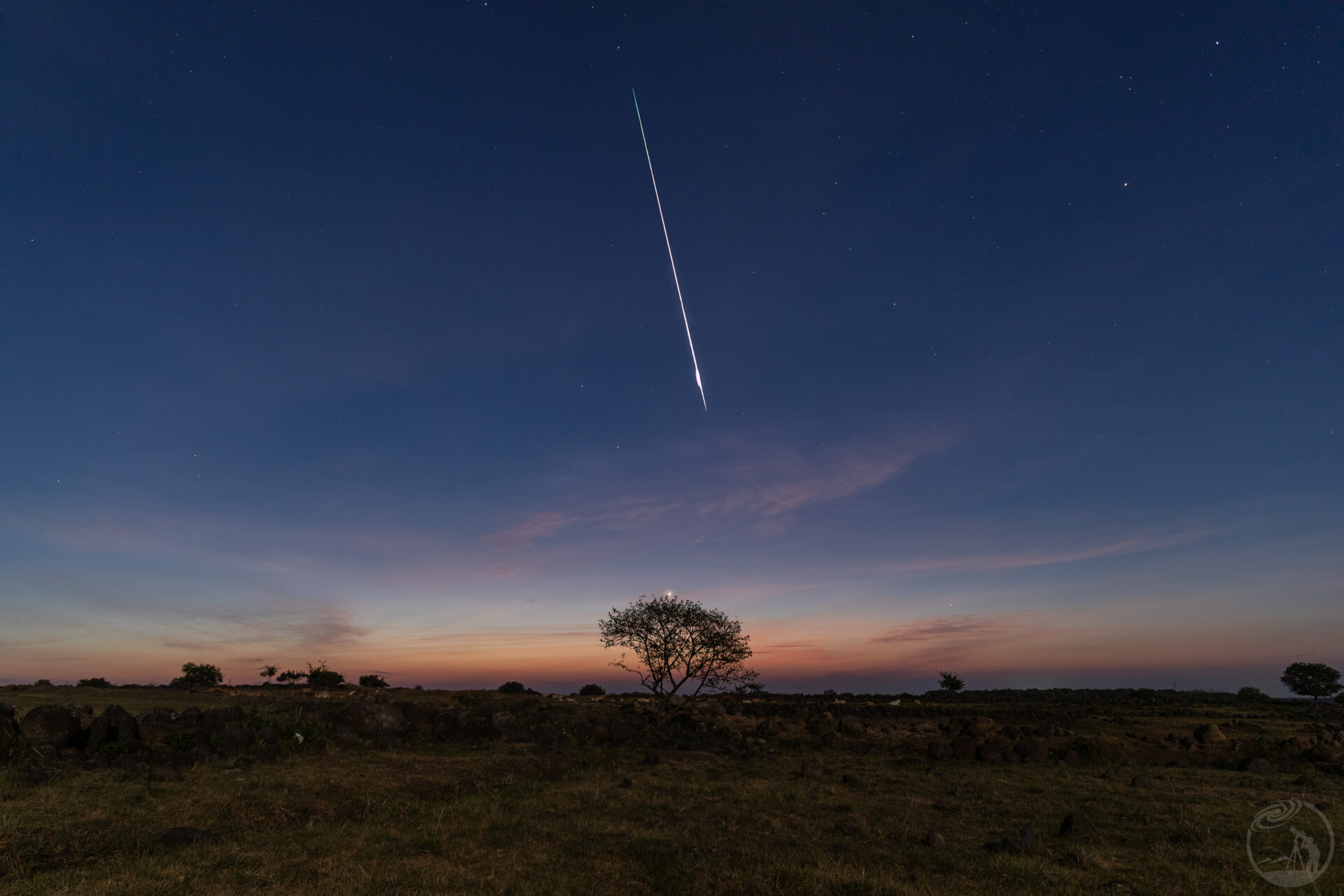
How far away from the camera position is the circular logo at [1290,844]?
13492mm

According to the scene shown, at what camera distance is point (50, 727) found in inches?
861

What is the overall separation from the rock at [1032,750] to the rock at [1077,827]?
17.2 metres

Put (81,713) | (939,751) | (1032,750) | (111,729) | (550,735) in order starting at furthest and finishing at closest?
(939,751), (550,735), (1032,750), (81,713), (111,729)

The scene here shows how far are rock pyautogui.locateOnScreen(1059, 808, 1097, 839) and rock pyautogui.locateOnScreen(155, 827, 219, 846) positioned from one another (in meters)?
20.5

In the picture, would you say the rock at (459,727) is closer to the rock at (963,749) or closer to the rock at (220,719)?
the rock at (220,719)

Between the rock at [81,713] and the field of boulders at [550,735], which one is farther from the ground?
the rock at [81,713]

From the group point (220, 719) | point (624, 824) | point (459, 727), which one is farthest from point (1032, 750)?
point (220, 719)

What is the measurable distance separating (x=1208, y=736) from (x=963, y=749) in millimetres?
18534

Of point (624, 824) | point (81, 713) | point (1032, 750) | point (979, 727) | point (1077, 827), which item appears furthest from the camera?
point (979, 727)

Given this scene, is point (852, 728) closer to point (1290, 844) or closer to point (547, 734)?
point (547, 734)

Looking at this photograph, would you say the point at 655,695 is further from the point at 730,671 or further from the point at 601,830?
the point at 601,830

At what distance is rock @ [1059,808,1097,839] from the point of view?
15.7m

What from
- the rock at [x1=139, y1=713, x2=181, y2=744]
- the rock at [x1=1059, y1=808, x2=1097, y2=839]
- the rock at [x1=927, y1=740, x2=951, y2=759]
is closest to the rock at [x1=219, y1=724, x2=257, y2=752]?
the rock at [x1=139, y1=713, x2=181, y2=744]

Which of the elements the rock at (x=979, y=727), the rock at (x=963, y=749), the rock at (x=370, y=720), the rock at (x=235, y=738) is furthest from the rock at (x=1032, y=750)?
the rock at (x=235, y=738)
